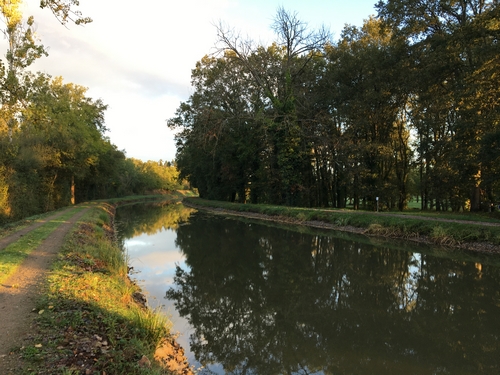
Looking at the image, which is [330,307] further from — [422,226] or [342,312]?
[422,226]

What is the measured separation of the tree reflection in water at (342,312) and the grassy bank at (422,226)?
2.50 meters

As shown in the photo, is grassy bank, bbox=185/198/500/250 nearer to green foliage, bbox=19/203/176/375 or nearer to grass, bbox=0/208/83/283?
green foliage, bbox=19/203/176/375

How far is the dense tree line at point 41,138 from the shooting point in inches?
432

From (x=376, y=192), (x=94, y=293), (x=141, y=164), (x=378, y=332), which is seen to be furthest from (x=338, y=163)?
(x=141, y=164)

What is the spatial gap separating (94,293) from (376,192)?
2514 centimetres

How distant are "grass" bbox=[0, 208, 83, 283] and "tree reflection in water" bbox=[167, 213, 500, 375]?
12.0 ft

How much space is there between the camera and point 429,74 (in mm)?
19453

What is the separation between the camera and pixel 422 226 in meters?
15.5

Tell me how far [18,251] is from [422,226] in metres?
15.7

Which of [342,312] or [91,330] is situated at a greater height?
[91,330]

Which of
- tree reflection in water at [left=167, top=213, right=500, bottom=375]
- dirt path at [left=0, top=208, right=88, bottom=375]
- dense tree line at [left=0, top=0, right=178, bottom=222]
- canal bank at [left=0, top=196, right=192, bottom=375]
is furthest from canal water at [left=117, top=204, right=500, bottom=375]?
dense tree line at [left=0, top=0, right=178, bottom=222]

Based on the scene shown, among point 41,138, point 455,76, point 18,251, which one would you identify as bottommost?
point 18,251

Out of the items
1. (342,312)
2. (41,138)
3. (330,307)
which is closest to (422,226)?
(330,307)

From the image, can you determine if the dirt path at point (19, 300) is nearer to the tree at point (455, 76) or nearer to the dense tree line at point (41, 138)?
the dense tree line at point (41, 138)
